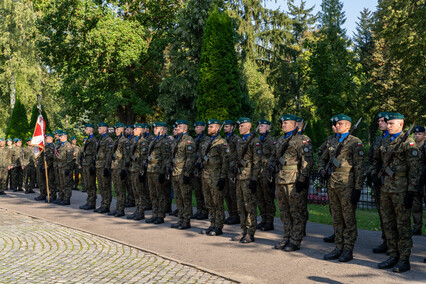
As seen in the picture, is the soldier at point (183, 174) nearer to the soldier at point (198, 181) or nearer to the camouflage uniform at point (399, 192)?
the soldier at point (198, 181)

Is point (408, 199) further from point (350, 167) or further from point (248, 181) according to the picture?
point (248, 181)

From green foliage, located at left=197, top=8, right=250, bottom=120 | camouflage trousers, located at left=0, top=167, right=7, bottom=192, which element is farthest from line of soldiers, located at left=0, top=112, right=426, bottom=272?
camouflage trousers, located at left=0, top=167, right=7, bottom=192

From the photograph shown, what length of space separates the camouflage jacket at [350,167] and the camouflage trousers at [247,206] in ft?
5.44

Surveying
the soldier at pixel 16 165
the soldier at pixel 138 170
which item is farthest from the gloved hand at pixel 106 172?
the soldier at pixel 16 165

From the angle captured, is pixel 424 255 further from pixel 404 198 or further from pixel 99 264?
pixel 99 264

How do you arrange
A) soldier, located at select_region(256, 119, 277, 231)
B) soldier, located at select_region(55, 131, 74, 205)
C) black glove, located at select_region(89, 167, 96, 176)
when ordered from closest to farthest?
soldier, located at select_region(256, 119, 277, 231)
black glove, located at select_region(89, 167, 96, 176)
soldier, located at select_region(55, 131, 74, 205)

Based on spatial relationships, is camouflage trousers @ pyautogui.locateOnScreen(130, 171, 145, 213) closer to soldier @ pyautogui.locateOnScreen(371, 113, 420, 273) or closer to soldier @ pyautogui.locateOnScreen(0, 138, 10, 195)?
Answer: soldier @ pyautogui.locateOnScreen(371, 113, 420, 273)

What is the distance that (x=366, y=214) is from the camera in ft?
Result: 37.5

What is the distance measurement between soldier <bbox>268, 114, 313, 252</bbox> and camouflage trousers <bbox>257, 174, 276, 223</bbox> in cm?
168

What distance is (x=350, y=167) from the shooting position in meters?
6.80

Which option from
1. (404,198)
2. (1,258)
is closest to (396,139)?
(404,198)

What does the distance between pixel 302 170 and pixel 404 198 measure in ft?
5.57

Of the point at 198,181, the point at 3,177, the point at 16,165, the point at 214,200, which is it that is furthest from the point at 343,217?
the point at 16,165

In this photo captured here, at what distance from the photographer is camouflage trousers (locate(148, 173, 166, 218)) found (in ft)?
34.0
